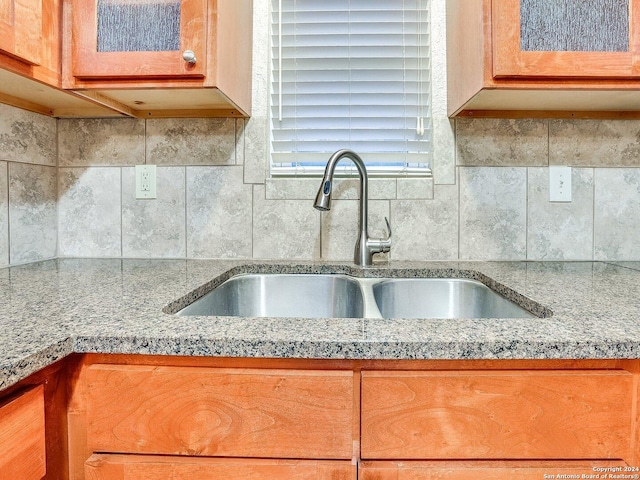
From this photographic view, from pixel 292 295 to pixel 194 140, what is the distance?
0.61m

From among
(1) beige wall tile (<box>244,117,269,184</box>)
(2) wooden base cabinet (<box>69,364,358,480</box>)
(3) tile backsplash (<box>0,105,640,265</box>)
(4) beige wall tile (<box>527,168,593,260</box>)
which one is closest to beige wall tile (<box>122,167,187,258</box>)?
(3) tile backsplash (<box>0,105,640,265</box>)

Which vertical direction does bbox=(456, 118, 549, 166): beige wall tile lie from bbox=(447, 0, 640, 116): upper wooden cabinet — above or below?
below

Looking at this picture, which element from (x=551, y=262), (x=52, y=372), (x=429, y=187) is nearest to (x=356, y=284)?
(x=429, y=187)

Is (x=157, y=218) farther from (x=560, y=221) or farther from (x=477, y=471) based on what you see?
(x=560, y=221)

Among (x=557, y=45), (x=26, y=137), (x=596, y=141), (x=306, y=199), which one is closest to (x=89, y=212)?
(x=26, y=137)

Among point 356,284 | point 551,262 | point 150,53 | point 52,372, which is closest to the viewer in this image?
point 52,372

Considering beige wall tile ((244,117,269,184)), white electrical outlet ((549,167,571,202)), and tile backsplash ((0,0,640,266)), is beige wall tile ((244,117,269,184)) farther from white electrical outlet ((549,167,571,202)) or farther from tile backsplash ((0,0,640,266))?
white electrical outlet ((549,167,571,202))

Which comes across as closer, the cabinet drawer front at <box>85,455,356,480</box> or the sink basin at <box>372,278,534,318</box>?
the cabinet drawer front at <box>85,455,356,480</box>

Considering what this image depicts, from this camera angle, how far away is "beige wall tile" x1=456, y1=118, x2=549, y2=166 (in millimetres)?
1341

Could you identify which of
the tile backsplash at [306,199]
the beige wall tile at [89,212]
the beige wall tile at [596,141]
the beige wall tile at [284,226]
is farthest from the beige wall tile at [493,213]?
the beige wall tile at [89,212]

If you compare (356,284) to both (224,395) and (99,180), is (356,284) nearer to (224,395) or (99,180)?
(224,395)

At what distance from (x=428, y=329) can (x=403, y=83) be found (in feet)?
3.35

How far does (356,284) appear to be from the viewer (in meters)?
1.18

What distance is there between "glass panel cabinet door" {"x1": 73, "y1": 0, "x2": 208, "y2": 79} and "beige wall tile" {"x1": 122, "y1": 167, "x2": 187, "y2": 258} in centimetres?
41
